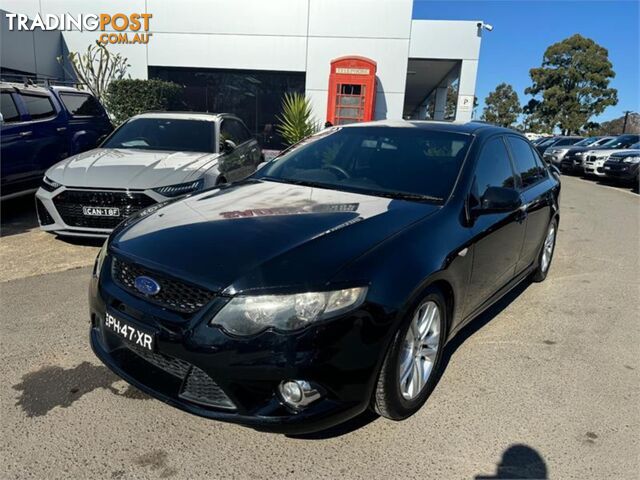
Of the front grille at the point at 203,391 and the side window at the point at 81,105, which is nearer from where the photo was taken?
the front grille at the point at 203,391

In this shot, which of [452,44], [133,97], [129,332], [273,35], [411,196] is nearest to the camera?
[129,332]

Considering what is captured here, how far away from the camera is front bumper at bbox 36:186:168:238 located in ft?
16.2

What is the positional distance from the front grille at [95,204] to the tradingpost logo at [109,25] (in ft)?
37.9

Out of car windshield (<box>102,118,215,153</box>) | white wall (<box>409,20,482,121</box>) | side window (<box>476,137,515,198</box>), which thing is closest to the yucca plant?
white wall (<box>409,20,482,121</box>)

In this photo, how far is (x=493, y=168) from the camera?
346 centimetres

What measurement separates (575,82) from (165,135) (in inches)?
1823

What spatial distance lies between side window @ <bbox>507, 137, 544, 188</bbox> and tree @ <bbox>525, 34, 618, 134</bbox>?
146 ft

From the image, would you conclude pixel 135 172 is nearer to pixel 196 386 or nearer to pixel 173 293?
pixel 173 293

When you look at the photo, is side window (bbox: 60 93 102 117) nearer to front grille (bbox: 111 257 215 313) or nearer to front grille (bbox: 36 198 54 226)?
front grille (bbox: 36 198 54 226)

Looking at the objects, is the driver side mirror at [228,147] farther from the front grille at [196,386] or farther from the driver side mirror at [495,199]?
the front grille at [196,386]

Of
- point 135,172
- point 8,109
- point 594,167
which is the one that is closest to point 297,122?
point 8,109

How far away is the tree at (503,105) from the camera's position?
250 feet

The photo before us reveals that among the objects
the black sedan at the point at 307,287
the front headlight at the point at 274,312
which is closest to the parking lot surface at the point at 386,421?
the black sedan at the point at 307,287

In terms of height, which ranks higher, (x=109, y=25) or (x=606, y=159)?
(x=109, y=25)
